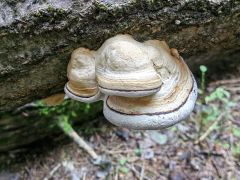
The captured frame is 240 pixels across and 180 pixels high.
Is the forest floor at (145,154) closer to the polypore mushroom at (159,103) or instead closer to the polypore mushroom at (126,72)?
the polypore mushroom at (159,103)

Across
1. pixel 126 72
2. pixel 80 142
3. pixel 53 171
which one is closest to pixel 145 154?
pixel 80 142

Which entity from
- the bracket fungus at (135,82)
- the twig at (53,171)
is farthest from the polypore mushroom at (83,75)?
the twig at (53,171)

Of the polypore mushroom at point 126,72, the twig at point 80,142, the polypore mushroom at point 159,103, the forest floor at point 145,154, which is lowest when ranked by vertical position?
the forest floor at point 145,154

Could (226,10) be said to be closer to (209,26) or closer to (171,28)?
(209,26)

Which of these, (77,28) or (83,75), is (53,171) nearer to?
(83,75)

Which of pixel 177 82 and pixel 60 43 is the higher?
pixel 60 43

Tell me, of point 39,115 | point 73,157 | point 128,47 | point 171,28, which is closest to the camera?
point 128,47

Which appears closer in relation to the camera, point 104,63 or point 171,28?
point 104,63

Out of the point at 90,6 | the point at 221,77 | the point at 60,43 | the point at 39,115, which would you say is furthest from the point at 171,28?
the point at 221,77
